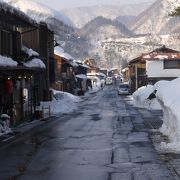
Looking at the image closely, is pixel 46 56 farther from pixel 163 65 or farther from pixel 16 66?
pixel 16 66

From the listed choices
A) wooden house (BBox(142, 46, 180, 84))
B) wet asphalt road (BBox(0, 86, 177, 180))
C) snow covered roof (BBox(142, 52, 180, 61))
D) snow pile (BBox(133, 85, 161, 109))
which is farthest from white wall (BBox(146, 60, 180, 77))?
wet asphalt road (BBox(0, 86, 177, 180))

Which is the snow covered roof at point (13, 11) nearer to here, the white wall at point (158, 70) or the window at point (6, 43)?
the window at point (6, 43)

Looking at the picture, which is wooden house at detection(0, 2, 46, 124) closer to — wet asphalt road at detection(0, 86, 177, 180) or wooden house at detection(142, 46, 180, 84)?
wet asphalt road at detection(0, 86, 177, 180)

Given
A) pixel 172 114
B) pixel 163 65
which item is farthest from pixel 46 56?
pixel 172 114

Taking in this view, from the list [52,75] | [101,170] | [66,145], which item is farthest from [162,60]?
[101,170]

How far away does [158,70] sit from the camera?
73188 millimetres

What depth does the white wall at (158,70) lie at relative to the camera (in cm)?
7275

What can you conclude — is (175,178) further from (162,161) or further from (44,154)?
(44,154)

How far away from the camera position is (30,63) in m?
30.2

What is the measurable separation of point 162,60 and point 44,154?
57538 millimetres

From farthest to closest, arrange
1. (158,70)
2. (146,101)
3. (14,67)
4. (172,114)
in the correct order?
(158,70) → (146,101) → (14,67) → (172,114)

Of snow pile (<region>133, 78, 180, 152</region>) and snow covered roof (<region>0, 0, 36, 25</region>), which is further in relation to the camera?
snow covered roof (<region>0, 0, 36, 25</region>)

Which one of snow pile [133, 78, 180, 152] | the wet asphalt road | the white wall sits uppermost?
the white wall

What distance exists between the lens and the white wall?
239 feet
